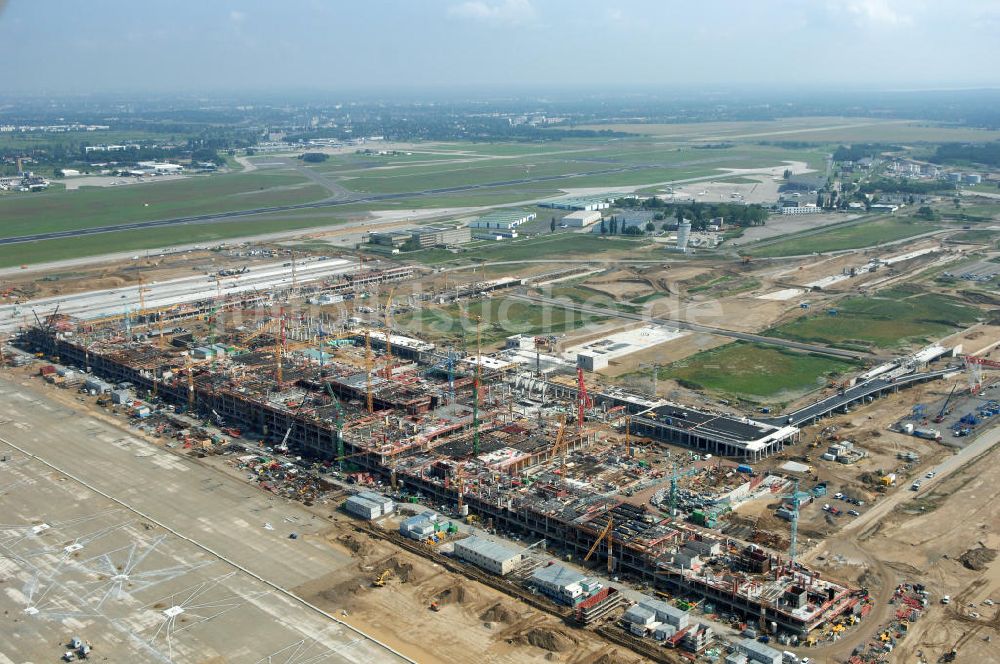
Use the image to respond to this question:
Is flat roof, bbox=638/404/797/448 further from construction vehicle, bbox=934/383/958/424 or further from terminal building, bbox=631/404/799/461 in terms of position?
construction vehicle, bbox=934/383/958/424

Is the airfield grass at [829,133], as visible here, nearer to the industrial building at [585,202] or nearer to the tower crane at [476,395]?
the industrial building at [585,202]

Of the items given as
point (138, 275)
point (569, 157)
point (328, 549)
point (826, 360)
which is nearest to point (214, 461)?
point (328, 549)

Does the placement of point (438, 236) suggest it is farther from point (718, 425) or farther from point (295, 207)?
point (718, 425)

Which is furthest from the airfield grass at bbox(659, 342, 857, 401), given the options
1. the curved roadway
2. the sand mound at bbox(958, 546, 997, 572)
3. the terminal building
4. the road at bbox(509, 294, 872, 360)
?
the curved roadway

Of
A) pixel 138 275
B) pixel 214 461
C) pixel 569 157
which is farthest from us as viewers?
pixel 569 157

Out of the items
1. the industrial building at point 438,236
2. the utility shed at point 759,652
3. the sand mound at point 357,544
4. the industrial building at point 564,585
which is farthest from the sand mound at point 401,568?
the industrial building at point 438,236

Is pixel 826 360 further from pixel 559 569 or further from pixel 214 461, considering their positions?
pixel 214 461

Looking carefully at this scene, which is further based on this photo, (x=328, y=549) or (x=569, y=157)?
(x=569, y=157)
